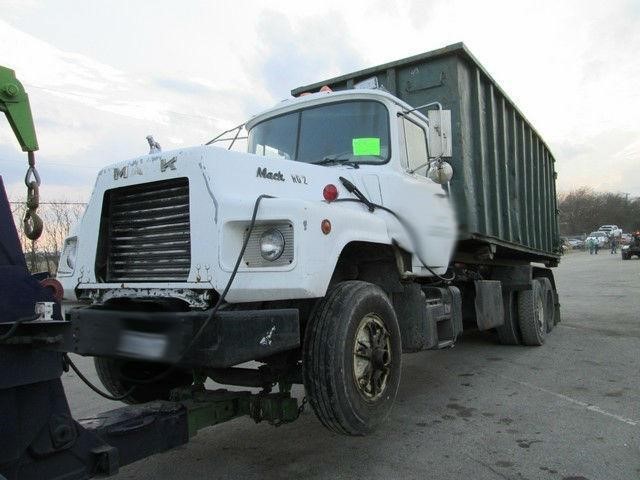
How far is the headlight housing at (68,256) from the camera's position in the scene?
365 cm

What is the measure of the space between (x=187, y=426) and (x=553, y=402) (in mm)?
3708

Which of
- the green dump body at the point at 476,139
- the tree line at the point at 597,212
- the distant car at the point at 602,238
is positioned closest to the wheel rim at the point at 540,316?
the green dump body at the point at 476,139

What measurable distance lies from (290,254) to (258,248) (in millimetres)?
186

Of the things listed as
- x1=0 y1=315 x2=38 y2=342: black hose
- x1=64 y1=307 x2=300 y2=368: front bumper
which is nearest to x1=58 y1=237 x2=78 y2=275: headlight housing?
Result: x1=64 y1=307 x2=300 y2=368: front bumper

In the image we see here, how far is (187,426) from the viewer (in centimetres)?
316

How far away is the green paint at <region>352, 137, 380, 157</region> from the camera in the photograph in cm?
453

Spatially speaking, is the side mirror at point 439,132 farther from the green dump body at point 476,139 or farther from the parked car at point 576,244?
the parked car at point 576,244

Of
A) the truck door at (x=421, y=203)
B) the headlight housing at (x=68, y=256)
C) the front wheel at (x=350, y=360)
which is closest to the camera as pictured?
the front wheel at (x=350, y=360)

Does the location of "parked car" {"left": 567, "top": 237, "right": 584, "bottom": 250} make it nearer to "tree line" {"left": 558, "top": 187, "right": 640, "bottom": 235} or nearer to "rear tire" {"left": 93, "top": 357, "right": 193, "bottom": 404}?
"tree line" {"left": 558, "top": 187, "right": 640, "bottom": 235}

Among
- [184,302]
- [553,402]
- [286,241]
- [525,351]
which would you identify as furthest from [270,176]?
[525,351]

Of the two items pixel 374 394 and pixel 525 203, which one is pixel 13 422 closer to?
pixel 374 394

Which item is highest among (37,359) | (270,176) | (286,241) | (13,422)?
(270,176)

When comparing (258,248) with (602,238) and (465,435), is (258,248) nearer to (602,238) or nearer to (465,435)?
(465,435)

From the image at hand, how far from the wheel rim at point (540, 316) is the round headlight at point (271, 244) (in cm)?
632
